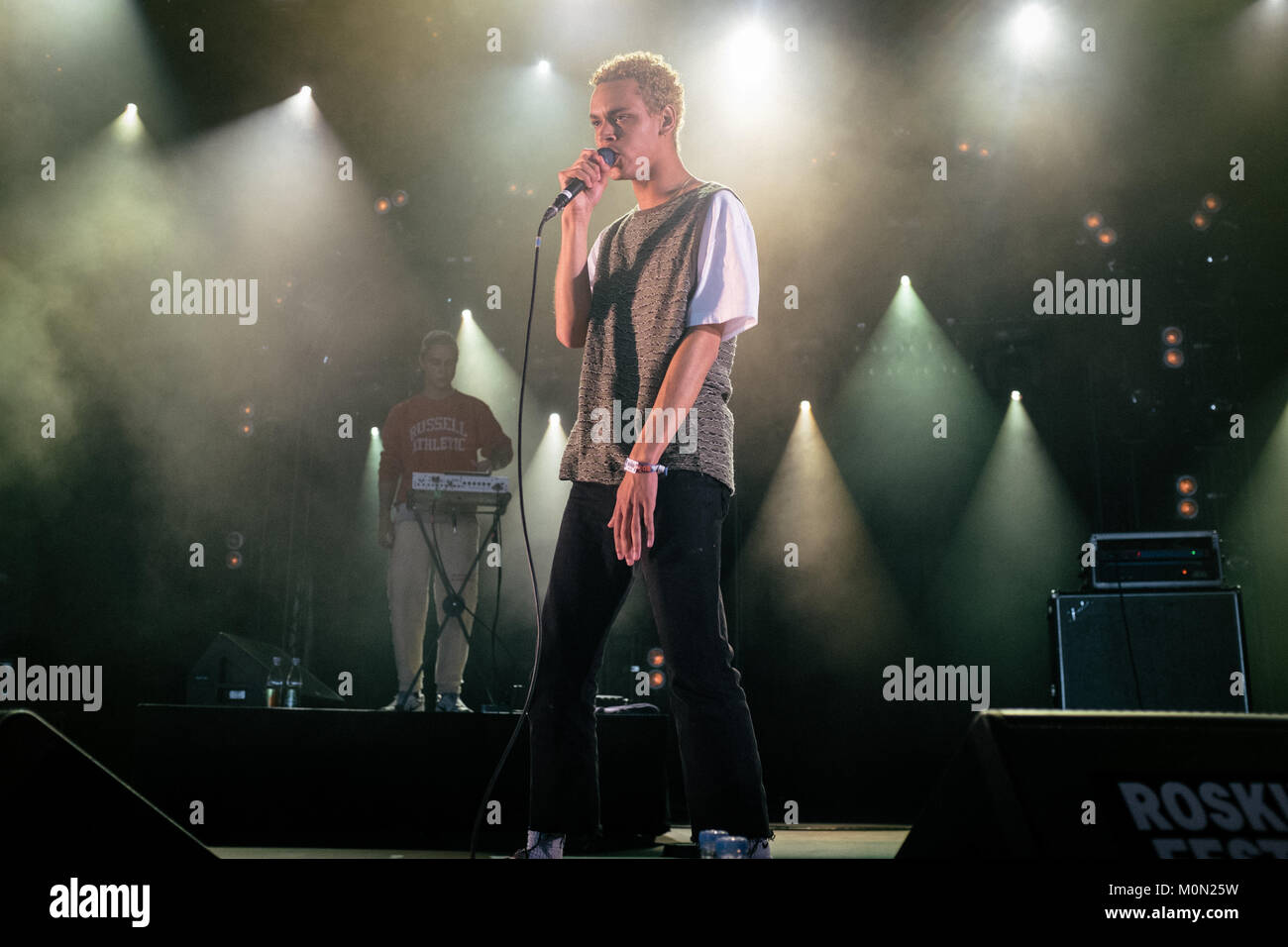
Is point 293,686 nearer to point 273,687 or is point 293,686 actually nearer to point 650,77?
point 273,687

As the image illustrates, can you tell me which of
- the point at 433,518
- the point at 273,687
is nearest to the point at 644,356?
the point at 433,518

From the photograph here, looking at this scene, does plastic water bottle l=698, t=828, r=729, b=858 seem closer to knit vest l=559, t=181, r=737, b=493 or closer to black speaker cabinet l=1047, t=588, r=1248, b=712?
knit vest l=559, t=181, r=737, b=493

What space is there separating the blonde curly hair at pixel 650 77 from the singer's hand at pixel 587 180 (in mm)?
213

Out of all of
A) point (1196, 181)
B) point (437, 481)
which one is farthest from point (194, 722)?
point (1196, 181)

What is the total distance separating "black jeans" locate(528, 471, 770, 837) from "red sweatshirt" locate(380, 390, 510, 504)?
306cm

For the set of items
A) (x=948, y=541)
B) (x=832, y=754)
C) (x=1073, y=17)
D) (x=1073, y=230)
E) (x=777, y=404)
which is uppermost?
(x=1073, y=17)

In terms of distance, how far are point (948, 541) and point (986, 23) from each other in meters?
3.57

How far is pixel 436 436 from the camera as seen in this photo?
16.6 feet

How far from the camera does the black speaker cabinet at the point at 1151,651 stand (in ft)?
14.4

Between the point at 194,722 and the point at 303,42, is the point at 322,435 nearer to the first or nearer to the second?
the point at 303,42

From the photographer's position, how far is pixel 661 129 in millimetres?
2301

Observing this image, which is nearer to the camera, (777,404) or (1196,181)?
(1196,181)

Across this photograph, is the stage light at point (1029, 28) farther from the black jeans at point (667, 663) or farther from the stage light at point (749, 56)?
the black jeans at point (667, 663)

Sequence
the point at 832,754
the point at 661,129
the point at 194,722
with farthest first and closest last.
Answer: the point at 832,754 < the point at 194,722 < the point at 661,129
